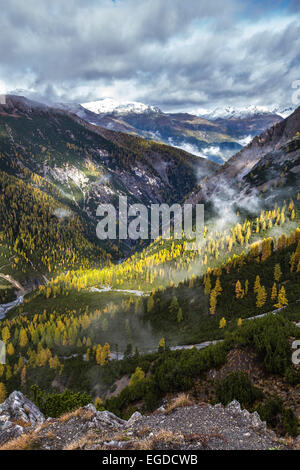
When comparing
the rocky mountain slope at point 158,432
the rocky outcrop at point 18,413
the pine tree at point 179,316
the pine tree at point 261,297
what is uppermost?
the rocky mountain slope at point 158,432

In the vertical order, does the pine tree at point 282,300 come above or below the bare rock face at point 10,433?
below

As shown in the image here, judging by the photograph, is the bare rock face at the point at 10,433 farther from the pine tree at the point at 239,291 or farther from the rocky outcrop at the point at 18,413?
the pine tree at the point at 239,291

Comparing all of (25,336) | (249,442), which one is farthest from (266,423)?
(25,336)

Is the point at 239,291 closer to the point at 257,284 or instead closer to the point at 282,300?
the point at 257,284

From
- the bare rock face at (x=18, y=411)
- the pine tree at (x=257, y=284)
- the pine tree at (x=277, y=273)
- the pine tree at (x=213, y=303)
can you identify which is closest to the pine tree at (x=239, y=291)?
the pine tree at (x=257, y=284)

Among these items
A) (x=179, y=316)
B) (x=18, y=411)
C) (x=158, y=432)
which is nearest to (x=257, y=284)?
(x=179, y=316)
